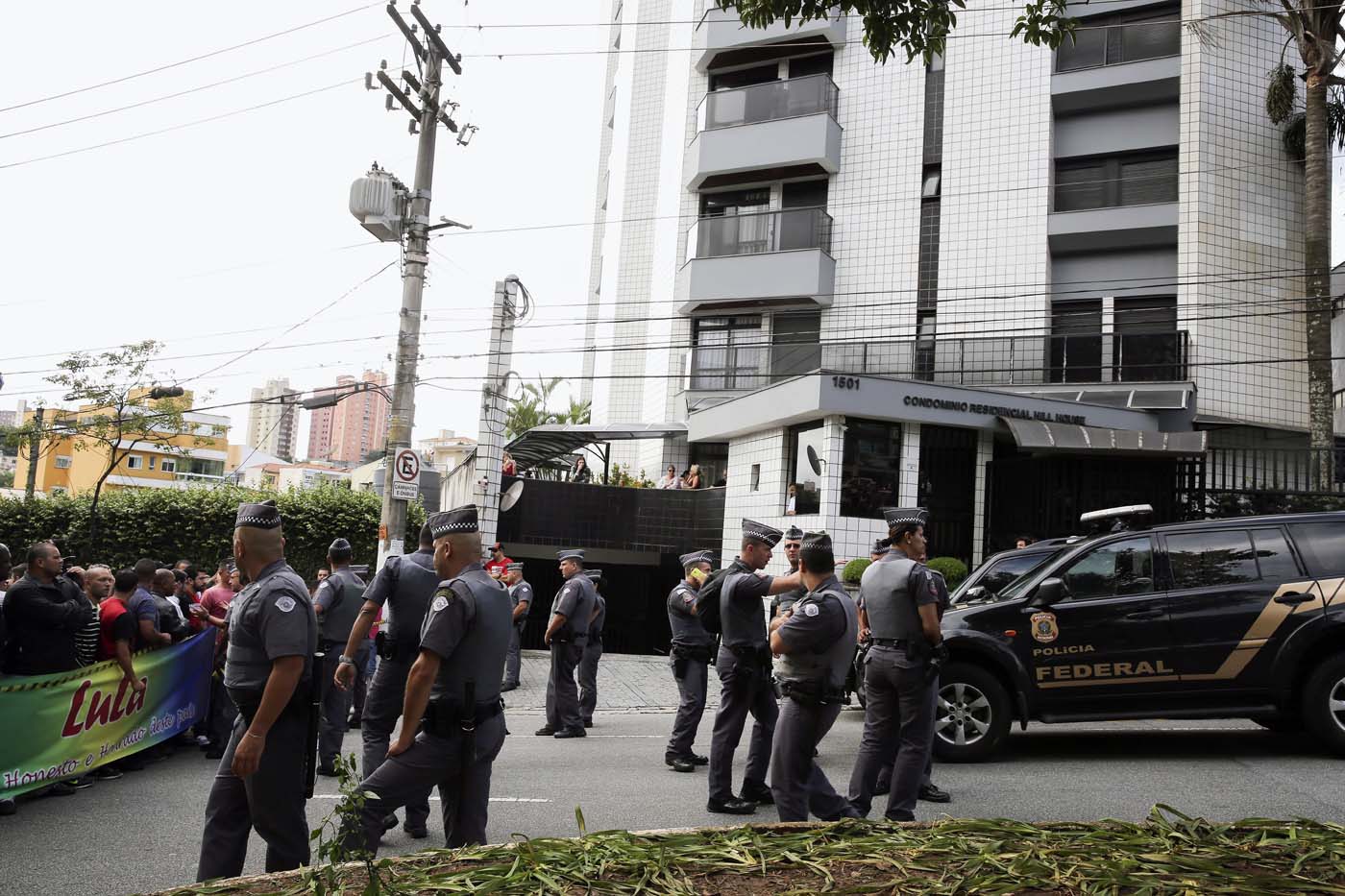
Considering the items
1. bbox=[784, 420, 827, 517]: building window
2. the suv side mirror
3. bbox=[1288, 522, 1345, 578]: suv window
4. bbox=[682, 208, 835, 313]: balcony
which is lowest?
the suv side mirror

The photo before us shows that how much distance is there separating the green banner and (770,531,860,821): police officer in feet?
16.7

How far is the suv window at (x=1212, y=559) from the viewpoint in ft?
27.0

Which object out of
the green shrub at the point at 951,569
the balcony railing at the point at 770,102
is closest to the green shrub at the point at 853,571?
the green shrub at the point at 951,569

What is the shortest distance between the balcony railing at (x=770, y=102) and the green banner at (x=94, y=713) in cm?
1926

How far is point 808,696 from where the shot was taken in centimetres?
575

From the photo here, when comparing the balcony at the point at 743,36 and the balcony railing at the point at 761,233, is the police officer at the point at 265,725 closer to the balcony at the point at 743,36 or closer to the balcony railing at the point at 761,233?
the balcony railing at the point at 761,233

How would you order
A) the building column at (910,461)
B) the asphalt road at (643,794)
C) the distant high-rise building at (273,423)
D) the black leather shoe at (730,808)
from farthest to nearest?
1. the distant high-rise building at (273,423)
2. the building column at (910,461)
3. the black leather shoe at (730,808)
4. the asphalt road at (643,794)

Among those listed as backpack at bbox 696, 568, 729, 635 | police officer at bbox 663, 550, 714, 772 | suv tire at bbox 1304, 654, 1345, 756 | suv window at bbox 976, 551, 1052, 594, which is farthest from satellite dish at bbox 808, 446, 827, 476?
suv tire at bbox 1304, 654, 1345, 756

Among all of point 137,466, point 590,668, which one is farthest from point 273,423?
point 590,668

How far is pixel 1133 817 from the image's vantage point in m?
6.46

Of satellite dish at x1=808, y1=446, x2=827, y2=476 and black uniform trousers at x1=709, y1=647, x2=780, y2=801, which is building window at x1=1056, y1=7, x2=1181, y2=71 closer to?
satellite dish at x1=808, y1=446, x2=827, y2=476

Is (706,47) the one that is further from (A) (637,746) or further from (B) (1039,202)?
(A) (637,746)

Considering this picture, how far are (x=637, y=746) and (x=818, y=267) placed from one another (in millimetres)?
16164

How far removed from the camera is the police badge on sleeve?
8.34 meters
